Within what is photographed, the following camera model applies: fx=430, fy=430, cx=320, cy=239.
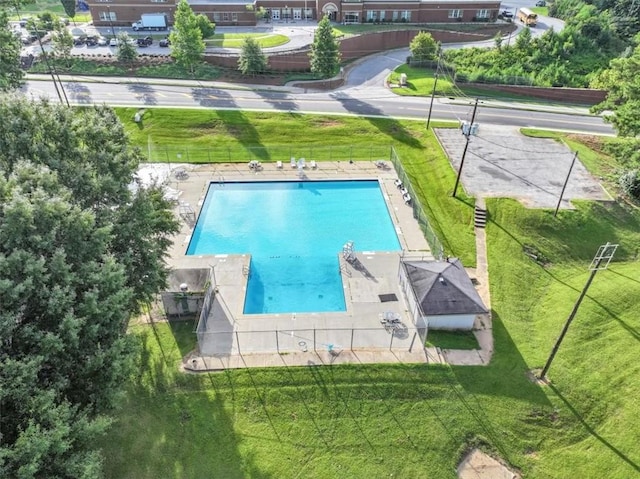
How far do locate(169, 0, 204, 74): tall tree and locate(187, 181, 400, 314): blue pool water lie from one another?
24.4 meters

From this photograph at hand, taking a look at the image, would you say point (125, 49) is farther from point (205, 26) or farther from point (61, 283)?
point (61, 283)

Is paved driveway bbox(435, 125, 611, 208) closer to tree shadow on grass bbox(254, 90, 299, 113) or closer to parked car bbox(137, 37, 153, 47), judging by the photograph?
tree shadow on grass bbox(254, 90, 299, 113)

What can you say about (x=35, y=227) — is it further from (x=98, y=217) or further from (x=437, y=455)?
(x=437, y=455)

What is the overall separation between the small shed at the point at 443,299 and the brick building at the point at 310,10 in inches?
2419

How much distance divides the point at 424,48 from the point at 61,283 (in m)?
58.9

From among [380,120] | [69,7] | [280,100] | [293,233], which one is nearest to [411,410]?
[293,233]

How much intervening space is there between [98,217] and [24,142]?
163 inches

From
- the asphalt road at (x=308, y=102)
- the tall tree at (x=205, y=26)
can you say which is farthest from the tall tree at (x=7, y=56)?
the tall tree at (x=205, y=26)

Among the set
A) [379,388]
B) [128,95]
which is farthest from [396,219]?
[128,95]

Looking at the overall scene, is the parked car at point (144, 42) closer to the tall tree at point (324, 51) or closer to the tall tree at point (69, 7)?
the tall tree at point (324, 51)

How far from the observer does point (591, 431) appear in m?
19.9

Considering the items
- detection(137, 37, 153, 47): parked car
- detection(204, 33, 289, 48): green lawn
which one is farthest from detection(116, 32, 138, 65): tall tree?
detection(204, 33, 289, 48): green lawn

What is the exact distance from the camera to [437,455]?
19000 millimetres

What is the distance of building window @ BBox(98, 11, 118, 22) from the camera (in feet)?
234
